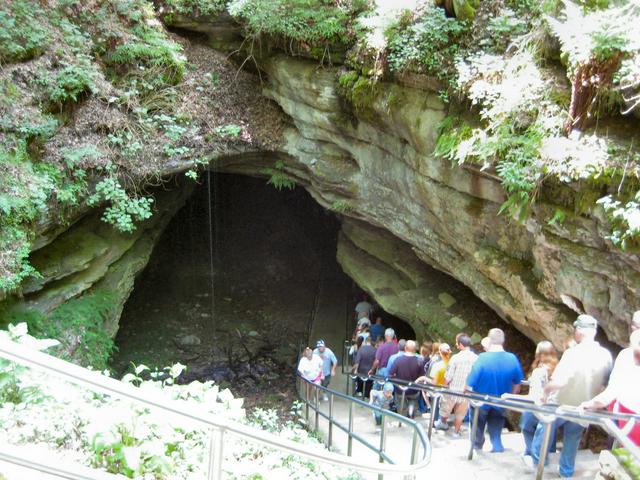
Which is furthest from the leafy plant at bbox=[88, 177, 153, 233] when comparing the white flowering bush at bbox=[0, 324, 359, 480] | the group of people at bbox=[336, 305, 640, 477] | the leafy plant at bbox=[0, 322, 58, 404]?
the leafy plant at bbox=[0, 322, 58, 404]

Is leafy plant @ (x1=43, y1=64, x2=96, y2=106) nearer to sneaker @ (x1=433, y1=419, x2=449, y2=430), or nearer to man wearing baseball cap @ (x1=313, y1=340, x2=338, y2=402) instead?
man wearing baseball cap @ (x1=313, y1=340, x2=338, y2=402)

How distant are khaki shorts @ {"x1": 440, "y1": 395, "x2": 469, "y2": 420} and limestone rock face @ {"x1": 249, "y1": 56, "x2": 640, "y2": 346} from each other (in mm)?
2109

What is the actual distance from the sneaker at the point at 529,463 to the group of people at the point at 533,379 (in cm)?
1

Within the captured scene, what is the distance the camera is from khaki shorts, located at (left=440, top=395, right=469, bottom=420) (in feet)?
20.5

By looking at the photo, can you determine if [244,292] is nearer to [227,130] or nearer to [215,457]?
[227,130]

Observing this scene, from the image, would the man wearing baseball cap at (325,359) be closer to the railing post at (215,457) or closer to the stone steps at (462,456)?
the stone steps at (462,456)

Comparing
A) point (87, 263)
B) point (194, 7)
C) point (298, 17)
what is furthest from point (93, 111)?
point (298, 17)

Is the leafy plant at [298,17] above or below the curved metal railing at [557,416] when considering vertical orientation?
above

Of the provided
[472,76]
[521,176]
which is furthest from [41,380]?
[472,76]

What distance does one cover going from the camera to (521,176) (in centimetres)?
644

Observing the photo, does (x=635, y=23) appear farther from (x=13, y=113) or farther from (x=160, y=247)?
(x=160, y=247)

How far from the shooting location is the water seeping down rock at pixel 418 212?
668cm

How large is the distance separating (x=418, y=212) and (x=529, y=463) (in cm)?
564

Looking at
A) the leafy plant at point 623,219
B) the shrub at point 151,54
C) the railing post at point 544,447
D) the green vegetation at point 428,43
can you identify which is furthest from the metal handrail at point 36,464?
the shrub at point 151,54
